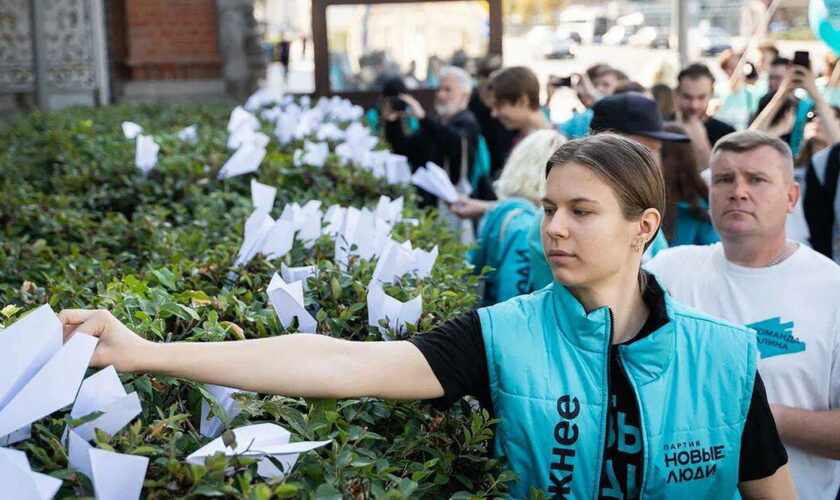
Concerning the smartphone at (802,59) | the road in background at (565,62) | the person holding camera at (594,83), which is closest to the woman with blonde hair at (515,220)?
the smartphone at (802,59)

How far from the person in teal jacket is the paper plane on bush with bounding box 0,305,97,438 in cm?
358

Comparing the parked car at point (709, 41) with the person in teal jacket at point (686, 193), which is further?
the parked car at point (709, 41)

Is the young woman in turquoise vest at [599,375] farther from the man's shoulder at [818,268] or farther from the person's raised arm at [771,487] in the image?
the man's shoulder at [818,268]

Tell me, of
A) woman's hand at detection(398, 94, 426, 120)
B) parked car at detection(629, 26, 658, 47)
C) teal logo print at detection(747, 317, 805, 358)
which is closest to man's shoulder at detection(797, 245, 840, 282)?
teal logo print at detection(747, 317, 805, 358)

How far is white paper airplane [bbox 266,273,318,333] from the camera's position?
2.61m

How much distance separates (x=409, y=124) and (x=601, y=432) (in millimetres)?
7833

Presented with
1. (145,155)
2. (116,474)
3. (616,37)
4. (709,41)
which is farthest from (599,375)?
(616,37)

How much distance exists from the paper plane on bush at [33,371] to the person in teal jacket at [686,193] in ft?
11.7

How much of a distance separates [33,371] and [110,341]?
0.57 ft

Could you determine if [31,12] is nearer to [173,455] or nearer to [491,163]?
[491,163]

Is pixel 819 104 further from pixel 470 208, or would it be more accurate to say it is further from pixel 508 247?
pixel 508 247

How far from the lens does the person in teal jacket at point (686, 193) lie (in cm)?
507

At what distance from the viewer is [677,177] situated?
5.22m

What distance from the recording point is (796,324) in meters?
3.33
